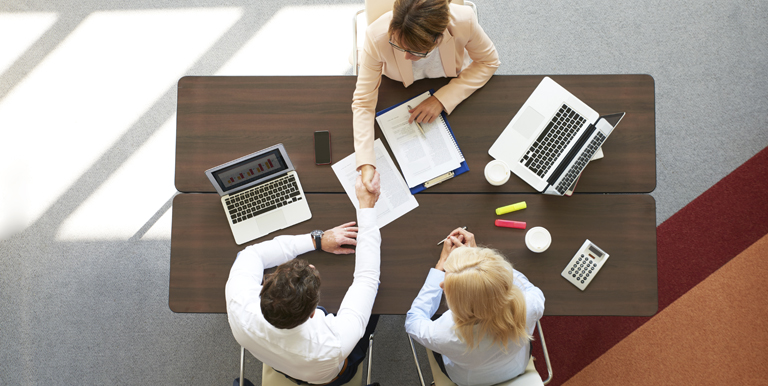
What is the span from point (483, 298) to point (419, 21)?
89 cm

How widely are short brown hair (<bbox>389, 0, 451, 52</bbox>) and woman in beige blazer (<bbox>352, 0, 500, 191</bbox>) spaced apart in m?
0.07

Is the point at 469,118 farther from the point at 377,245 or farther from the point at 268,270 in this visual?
the point at 268,270

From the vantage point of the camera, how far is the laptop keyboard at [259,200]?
164cm

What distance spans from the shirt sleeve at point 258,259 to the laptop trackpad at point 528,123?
36.6 inches

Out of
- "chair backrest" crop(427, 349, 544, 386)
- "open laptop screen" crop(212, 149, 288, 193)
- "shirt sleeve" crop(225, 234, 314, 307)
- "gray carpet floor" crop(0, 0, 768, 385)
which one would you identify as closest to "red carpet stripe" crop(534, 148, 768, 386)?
"gray carpet floor" crop(0, 0, 768, 385)

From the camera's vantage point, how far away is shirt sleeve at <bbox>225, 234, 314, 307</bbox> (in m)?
1.45

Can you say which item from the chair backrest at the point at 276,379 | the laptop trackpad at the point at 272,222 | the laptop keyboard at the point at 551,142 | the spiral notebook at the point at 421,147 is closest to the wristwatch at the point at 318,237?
the laptop trackpad at the point at 272,222

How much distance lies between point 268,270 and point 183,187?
1.58ft

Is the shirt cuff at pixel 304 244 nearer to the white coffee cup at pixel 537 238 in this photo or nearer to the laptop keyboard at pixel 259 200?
the laptop keyboard at pixel 259 200

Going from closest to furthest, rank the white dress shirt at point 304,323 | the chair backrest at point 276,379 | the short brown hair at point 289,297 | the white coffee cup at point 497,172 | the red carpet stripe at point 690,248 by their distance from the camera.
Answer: the short brown hair at point 289,297
the white dress shirt at point 304,323
the white coffee cup at point 497,172
the chair backrest at point 276,379
the red carpet stripe at point 690,248

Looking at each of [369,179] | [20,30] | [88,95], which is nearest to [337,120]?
[369,179]

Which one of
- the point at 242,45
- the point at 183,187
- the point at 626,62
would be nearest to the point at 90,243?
the point at 183,187

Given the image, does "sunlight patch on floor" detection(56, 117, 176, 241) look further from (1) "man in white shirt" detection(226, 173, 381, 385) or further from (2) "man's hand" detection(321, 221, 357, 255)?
(2) "man's hand" detection(321, 221, 357, 255)

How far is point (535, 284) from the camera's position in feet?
5.17
